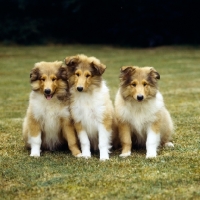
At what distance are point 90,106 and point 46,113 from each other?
2.31ft

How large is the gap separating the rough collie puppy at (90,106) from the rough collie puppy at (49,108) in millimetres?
130

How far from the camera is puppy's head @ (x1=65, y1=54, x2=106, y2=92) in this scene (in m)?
7.27

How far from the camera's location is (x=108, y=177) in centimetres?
617

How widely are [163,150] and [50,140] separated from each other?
6.05 feet

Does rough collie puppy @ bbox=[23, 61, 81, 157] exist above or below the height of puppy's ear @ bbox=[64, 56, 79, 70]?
below

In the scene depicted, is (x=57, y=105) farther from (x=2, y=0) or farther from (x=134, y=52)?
(x=2, y=0)

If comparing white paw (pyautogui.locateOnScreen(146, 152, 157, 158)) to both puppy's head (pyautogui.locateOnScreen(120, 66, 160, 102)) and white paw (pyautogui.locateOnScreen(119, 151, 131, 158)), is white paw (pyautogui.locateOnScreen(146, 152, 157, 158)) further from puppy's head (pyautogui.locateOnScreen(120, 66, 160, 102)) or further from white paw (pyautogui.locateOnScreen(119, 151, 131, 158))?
puppy's head (pyautogui.locateOnScreen(120, 66, 160, 102))

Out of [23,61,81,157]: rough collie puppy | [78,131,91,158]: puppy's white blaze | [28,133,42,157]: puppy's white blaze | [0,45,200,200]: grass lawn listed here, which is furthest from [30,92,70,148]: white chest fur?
[0,45,200,200]: grass lawn

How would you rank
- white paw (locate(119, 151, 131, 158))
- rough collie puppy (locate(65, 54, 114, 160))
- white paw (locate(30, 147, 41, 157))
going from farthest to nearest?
white paw (locate(30, 147, 41, 157))
white paw (locate(119, 151, 131, 158))
rough collie puppy (locate(65, 54, 114, 160))

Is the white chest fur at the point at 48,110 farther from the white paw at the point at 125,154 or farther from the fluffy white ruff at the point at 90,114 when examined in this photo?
the white paw at the point at 125,154

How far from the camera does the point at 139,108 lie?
754cm

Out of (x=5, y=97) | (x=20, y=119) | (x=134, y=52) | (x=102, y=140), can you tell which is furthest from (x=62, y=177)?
(x=134, y=52)

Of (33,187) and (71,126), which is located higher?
(71,126)

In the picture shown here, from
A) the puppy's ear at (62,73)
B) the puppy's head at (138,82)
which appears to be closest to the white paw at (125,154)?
the puppy's head at (138,82)
